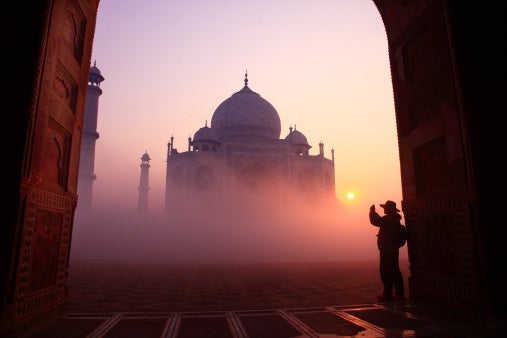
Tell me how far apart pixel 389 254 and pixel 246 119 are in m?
24.9

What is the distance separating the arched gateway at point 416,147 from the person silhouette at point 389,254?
0.21 meters

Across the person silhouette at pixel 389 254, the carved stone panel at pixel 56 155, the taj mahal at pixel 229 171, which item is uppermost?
the taj mahal at pixel 229 171

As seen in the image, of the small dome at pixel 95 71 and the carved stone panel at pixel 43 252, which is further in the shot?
the small dome at pixel 95 71

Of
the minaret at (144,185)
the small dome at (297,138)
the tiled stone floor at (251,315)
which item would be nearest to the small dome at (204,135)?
the small dome at (297,138)

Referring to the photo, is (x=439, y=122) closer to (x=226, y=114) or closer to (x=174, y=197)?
(x=174, y=197)

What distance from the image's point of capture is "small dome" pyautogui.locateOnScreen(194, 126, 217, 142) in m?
Result: 26.3

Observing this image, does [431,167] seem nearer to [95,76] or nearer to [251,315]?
[251,315]

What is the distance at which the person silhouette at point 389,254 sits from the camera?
4281 mm

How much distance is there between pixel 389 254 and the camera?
441cm

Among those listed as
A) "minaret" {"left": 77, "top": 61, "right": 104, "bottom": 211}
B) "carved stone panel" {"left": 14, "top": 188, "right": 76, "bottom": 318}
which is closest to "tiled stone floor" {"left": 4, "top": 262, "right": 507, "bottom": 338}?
"carved stone panel" {"left": 14, "top": 188, "right": 76, "bottom": 318}

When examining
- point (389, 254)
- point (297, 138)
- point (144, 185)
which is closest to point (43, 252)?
point (389, 254)

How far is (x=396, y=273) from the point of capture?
431 cm

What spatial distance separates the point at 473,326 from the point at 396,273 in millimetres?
1512

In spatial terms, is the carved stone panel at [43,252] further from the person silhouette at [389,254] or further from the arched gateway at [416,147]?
the person silhouette at [389,254]
